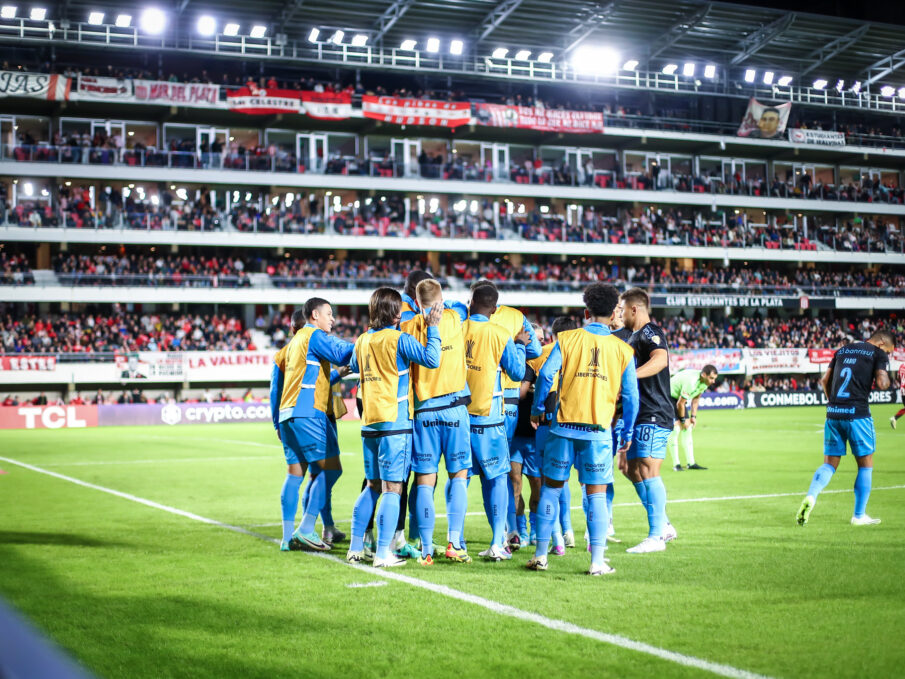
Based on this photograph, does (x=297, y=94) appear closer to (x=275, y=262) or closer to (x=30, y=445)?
(x=275, y=262)

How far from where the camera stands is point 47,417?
40.0m

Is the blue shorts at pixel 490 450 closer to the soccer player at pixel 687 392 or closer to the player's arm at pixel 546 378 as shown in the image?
the player's arm at pixel 546 378

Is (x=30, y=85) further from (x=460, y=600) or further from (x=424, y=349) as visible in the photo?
(x=460, y=600)

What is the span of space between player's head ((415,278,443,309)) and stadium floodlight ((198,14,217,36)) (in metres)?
49.9

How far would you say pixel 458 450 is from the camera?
879 centimetres

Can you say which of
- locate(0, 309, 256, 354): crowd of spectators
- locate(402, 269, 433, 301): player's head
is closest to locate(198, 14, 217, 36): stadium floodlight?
locate(0, 309, 256, 354): crowd of spectators

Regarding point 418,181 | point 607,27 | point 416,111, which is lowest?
point 418,181

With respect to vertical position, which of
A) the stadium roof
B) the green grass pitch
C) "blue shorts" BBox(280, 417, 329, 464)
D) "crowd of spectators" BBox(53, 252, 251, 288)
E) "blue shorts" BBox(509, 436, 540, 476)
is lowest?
the green grass pitch

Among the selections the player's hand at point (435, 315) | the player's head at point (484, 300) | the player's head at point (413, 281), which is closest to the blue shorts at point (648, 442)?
the player's head at point (484, 300)

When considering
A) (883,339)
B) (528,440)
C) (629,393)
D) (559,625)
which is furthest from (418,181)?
(559,625)

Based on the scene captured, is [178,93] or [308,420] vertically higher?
[178,93]

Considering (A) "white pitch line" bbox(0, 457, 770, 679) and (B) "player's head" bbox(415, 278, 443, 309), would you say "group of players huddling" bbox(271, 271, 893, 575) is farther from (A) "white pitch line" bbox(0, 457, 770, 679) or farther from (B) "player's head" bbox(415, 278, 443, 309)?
(A) "white pitch line" bbox(0, 457, 770, 679)

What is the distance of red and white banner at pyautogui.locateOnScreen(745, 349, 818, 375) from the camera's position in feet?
188

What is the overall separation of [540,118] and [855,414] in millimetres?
48693
